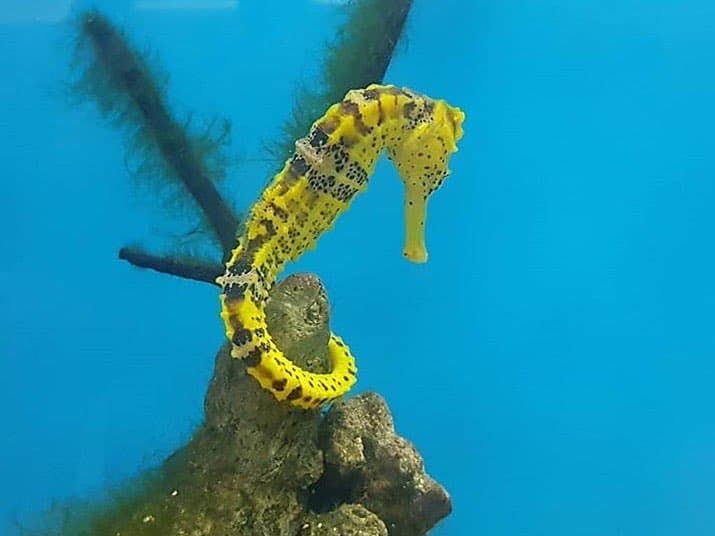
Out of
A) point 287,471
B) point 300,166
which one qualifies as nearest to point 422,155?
point 300,166

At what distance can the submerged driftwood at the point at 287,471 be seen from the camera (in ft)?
6.18

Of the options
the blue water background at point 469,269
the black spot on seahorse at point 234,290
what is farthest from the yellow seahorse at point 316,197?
the blue water background at point 469,269

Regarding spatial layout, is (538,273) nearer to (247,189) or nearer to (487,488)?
(487,488)

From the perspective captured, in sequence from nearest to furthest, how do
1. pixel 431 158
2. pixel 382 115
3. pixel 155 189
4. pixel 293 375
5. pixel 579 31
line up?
pixel 293 375 < pixel 382 115 < pixel 431 158 < pixel 155 189 < pixel 579 31

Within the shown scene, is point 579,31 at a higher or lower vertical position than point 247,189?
higher

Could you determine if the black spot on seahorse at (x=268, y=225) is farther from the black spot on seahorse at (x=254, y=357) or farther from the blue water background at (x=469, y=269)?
the blue water background at (x=469, y=269)

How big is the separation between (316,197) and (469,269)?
37.4 inches

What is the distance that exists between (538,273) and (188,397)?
1129 mm

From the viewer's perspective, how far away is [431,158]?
82.0 inches

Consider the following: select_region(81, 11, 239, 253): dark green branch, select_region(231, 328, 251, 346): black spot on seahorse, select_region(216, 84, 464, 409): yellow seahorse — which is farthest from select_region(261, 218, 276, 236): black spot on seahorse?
select_region(81, 11, 239, 253): dark green branch

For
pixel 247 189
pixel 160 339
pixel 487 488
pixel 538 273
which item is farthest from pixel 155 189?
pixel 487 488

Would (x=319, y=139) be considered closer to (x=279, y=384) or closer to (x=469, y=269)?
(x=279, y=384)

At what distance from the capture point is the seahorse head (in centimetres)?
202

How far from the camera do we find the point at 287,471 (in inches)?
76.2
